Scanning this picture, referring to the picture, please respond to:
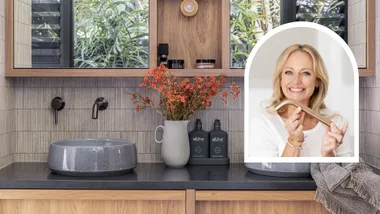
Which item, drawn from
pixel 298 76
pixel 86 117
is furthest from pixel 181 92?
pixel 298 76

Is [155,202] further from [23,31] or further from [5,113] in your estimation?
[23,31]

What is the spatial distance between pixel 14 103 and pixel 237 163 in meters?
1.20

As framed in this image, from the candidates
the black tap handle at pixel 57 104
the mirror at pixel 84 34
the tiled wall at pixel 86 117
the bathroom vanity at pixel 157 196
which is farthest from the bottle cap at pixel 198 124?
the black tap handle at pixel 57 104

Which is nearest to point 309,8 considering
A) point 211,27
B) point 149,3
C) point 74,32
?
point 211,27

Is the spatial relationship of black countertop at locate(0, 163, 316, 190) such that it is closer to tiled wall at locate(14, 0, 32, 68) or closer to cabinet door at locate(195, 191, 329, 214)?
cabinet door at locate(195, 191, 329, 214)

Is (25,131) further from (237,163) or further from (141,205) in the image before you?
(237,163)

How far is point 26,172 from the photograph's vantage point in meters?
2.36

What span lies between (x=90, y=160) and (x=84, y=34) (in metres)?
0.65

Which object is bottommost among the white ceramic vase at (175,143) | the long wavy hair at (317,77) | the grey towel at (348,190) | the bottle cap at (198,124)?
the grey towel at (348,190)

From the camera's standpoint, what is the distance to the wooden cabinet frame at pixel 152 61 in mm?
2479

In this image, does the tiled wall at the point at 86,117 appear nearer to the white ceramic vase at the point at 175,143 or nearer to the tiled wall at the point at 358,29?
the white ceramic vase at the point at 175,143

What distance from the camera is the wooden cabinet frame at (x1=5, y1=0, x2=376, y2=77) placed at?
2.48m

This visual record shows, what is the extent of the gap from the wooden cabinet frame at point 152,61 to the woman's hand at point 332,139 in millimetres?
783

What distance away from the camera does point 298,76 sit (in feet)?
6.02
